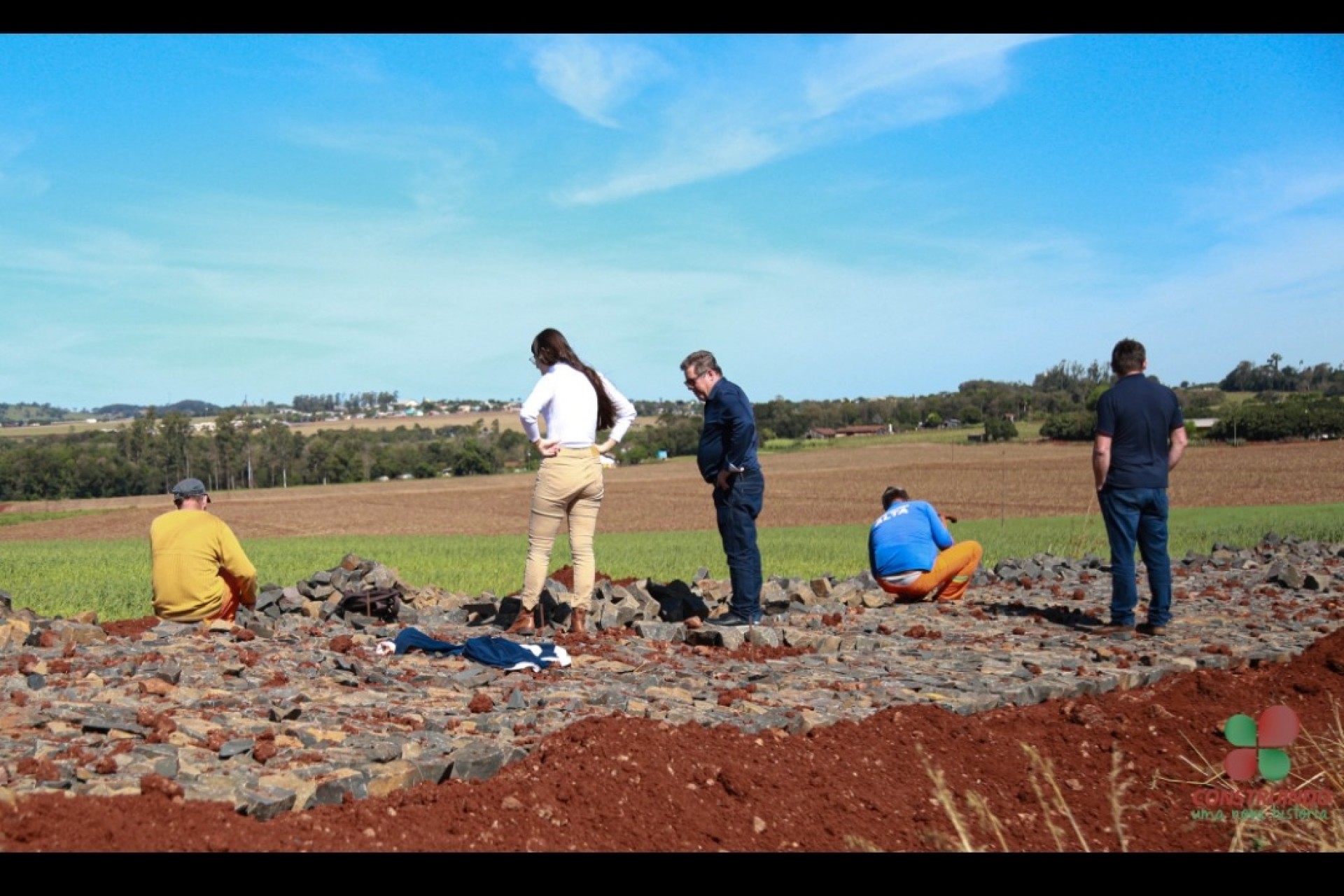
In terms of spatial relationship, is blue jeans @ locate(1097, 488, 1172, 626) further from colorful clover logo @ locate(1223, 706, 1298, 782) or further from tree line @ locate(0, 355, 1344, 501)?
tree line @ locate(0, 355, 1344, 501)

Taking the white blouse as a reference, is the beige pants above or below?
below

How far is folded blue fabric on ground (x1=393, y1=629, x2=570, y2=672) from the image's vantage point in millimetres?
6945

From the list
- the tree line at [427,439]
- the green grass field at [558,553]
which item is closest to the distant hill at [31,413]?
the tree line at [427,439]

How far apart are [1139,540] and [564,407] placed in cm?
478

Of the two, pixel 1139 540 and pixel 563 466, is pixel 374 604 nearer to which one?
pixel 563 466

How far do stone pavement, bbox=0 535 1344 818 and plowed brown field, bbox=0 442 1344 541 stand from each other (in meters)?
18.2

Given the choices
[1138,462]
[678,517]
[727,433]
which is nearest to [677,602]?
[727,433]

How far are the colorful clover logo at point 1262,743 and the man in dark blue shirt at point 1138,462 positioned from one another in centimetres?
257

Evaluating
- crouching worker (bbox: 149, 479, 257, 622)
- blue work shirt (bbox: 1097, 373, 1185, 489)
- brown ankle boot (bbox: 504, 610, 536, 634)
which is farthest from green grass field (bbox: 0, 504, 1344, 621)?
blue work shirt (bbox: 1097, 373, 1185, 489)

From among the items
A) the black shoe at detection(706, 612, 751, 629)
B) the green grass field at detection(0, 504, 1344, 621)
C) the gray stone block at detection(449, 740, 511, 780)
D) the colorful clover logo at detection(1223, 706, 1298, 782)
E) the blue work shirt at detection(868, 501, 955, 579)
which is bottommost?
the green grass field at detection(0, 504, 1344, 621)

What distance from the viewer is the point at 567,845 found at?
3762 mm

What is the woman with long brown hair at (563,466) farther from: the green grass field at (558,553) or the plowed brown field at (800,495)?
the plowed brown field at (800,495)

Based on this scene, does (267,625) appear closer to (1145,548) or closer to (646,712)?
(646,712)

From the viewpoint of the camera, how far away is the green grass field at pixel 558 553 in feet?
49.0
